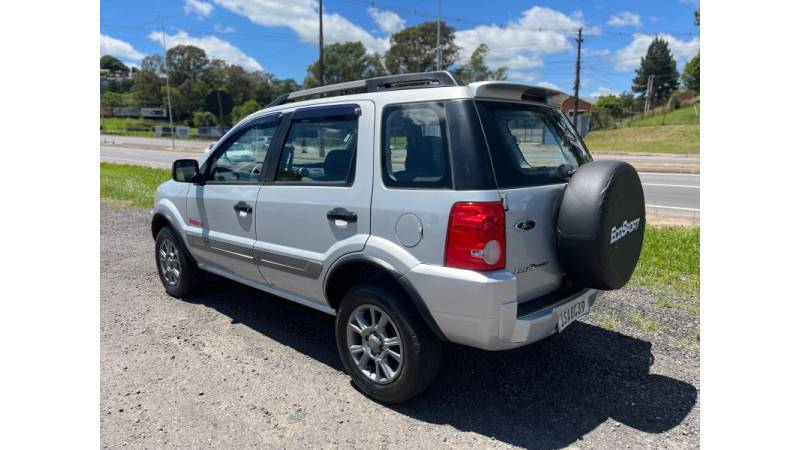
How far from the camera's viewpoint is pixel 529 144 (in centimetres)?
308

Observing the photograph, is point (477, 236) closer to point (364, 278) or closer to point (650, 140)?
point (364, 278)

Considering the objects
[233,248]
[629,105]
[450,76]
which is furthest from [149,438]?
[629,105]

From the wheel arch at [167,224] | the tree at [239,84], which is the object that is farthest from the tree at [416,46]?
the wheel arch at [167,224]

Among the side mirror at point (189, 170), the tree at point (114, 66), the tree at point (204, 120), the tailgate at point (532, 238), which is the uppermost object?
the tree at point (114, 66)

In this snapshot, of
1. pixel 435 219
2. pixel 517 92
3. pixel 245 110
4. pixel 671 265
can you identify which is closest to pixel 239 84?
pixel 245 110

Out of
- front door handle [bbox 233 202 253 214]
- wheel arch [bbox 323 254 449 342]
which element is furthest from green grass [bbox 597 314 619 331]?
front door handle [bbox 233 202 253 214]

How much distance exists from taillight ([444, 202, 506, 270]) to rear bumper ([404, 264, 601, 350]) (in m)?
0.06

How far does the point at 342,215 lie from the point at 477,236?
96 cm

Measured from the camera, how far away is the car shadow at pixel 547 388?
9.21ft

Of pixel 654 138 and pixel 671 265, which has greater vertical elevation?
pixel 654 138

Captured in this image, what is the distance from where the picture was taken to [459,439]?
2.68 metres

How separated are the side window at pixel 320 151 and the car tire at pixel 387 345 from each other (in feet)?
2.60

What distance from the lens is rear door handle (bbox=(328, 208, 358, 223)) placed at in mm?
3003

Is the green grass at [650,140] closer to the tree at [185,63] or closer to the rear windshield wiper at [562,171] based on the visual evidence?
the rear windshield wiper at [562,171]
